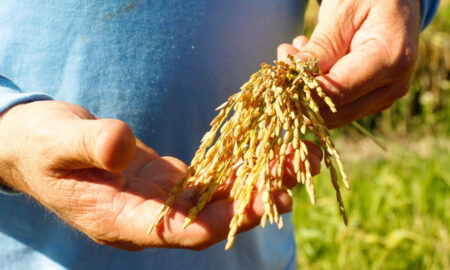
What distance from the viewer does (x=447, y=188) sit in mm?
3480

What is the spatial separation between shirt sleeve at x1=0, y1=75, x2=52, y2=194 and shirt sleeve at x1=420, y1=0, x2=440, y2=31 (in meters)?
1.30

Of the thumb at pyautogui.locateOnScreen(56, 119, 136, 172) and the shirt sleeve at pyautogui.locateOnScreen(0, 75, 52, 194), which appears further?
the shirt sleeve at pyautogui.locateOnScreen(0, 75, 52, 194)

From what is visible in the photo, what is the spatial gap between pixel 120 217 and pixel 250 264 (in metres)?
0.63

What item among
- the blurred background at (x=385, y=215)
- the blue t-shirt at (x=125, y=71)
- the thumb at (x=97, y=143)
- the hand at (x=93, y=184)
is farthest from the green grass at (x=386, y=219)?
the thumb at (x=97, y=143)

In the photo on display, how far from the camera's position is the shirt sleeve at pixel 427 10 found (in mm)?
1702

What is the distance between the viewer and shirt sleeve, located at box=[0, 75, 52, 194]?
1257mm

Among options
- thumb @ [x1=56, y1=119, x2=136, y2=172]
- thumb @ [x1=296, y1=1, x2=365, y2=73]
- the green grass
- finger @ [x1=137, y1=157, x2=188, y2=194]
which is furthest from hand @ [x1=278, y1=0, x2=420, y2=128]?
the green grass

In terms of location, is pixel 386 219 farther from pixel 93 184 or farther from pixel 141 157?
pixel 93 184

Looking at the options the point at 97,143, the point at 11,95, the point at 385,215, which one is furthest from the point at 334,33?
the point at 385,215

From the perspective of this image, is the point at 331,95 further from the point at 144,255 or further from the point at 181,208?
the point at 144,255

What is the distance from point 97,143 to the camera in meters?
1.04

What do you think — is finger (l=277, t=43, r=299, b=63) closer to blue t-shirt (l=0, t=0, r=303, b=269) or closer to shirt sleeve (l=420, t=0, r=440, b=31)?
blue t-shirt (l=0, t=0, r=303, b=269)

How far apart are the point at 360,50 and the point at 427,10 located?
1.82ft

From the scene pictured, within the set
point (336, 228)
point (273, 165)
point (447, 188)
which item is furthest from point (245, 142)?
point (447, 188)
